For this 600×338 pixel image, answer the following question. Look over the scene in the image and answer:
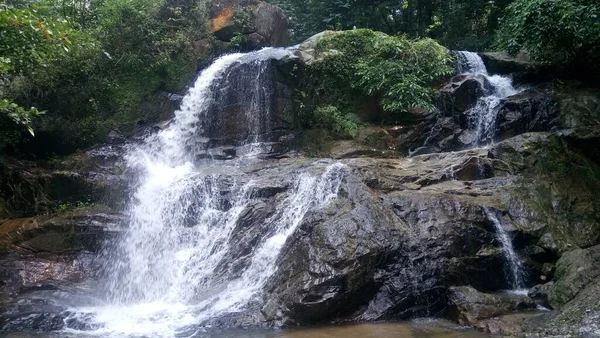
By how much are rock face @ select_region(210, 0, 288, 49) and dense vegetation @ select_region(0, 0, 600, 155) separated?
0.30 m

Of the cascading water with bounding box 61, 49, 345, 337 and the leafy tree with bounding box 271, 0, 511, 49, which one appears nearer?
the cascading water with bounding box 61, 49, 345, 337

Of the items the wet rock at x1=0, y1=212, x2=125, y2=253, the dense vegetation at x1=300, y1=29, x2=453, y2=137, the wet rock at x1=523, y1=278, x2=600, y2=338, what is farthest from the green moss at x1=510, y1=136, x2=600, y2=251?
the wet rock at x1=0, y1=212, x2=125, y2=253

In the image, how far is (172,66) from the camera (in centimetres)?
1631

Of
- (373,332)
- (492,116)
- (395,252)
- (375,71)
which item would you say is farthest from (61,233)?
(492,116)

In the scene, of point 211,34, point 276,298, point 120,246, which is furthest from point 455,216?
point 211,34

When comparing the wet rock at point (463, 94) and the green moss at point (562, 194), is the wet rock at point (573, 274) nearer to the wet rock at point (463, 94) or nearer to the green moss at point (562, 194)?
the green moss at point (562, 194)

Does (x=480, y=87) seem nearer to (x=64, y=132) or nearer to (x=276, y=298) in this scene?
(x=276, y=298)

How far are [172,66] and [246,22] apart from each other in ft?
11.4

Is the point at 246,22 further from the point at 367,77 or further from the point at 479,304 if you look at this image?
the point at 479,304

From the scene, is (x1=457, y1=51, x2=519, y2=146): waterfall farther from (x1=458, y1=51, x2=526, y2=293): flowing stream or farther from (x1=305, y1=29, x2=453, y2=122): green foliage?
(x1=305, y1=29, x2=453, y2=122): green foliage

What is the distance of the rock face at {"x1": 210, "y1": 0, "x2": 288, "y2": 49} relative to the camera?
58.6 feet

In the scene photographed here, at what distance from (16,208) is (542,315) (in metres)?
11.3

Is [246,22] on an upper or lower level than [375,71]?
upper

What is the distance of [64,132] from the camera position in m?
13.9
